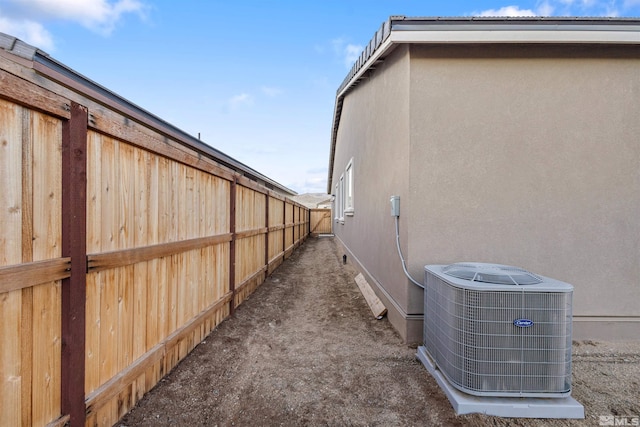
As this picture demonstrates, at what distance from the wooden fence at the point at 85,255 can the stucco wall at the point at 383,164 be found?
94.8 inches

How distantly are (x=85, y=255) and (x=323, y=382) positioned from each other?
6.82 ft

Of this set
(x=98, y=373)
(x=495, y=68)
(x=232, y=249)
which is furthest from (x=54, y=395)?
(x=495, y=68)

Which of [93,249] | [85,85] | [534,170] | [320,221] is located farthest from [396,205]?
[320,221]

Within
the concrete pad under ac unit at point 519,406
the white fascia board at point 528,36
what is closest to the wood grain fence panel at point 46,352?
the concrete pad under ac unit at point 519,406

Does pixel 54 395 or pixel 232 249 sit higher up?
pixel 232 249

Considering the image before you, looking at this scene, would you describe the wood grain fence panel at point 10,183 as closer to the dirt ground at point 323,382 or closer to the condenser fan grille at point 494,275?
the dirt ground at point 323,382

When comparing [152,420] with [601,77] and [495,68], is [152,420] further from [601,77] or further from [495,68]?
[601,77]

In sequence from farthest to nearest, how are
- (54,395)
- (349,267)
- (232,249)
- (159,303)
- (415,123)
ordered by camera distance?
(349,267) < (232,249) < (415,123) < (159,303) < (54,395)

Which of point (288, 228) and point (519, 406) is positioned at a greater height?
point (288, 228)

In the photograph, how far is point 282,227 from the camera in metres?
8.65

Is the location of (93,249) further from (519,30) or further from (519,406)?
(519,30)

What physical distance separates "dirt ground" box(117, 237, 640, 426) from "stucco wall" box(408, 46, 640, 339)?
938 millimetres

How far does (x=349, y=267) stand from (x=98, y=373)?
6.69 m

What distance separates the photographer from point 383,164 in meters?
4.49
